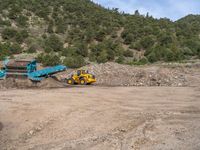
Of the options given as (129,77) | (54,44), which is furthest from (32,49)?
(129,77)

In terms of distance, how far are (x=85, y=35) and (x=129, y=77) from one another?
27.4m

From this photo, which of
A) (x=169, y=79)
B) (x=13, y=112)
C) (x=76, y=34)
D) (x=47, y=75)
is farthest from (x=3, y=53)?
(x=13, y=112)

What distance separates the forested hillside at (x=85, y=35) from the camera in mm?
43719

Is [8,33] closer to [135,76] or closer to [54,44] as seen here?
[54,44]

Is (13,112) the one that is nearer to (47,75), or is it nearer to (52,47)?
(47,75)

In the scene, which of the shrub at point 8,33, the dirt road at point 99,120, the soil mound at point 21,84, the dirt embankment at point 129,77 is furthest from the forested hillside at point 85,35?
the dirt road at point 99,120

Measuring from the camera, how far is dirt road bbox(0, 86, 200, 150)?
11.6 metres

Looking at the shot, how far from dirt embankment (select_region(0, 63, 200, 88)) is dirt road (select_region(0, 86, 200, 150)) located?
3.29m

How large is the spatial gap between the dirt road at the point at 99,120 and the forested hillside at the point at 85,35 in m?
16.4

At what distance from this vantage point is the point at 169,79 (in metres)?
26.2

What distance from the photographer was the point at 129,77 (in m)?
27.7

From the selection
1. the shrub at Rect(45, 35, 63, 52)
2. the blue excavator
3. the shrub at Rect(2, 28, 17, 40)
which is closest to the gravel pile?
the blue excavator

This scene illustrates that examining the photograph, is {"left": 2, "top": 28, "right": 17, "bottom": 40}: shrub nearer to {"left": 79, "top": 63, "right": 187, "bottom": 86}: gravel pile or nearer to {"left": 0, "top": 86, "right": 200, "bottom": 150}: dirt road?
{"left": 79, "top": 63, "right": 187, "bottom": 86}: gravel pile

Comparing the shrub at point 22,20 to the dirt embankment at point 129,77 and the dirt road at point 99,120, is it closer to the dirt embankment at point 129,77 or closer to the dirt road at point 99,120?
the dirt embankment at point 129,77
